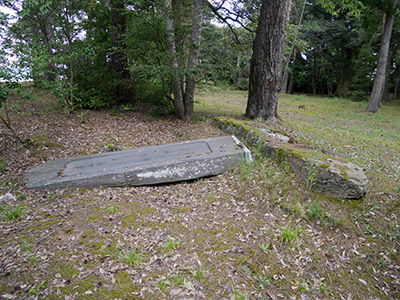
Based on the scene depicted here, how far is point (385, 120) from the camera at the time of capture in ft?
34.2

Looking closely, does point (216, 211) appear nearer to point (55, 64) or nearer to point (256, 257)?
point (256, 257)

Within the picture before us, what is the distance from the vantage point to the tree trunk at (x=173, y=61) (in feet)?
20.3

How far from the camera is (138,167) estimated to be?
162 inches

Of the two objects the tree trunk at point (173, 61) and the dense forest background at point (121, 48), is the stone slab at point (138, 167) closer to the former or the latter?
the dense forest background at point (121, 48)

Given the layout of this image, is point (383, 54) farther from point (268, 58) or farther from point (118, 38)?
point (118, 38)

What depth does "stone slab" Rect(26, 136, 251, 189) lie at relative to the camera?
397 cm

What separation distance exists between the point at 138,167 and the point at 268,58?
486cm

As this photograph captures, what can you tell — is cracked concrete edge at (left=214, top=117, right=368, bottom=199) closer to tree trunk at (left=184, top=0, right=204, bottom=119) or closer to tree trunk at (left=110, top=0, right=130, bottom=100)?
tree trunk at (left=184, top=0, right=204, bottom=119)

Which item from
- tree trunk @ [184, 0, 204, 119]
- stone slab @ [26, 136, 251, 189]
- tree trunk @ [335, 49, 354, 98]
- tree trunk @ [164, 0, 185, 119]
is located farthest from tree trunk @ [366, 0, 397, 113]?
stone slab @ [26, 136, 251, 189]

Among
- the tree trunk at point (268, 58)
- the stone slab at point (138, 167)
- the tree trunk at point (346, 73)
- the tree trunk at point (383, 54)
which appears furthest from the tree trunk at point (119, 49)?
the tree trunk at point (346, 73)

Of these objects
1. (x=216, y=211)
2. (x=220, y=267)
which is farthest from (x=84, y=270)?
(x=216, y=211)

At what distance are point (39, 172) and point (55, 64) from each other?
347cm

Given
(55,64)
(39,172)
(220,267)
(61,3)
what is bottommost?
(220,267)

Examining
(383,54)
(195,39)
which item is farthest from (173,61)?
(383,54)
